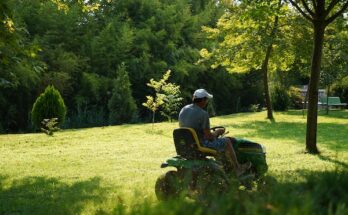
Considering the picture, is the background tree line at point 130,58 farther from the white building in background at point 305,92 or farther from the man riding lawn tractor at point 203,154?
the man riding lawn tractor at point 203,154

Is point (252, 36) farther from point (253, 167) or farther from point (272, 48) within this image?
point (253, 167)

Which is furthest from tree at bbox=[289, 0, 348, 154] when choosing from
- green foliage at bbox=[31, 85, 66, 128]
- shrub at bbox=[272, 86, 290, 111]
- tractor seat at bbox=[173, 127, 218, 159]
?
shrub at bbox=[272, 86, 290, 111]

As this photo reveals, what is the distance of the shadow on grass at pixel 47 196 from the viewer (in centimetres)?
683

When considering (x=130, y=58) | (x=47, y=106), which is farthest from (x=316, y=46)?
(x=130, y=58)

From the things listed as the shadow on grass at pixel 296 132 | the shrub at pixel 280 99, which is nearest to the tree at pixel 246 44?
the shadow on grass at pixel 296 132

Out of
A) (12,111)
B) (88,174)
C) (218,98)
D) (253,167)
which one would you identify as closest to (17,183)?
(88,174)

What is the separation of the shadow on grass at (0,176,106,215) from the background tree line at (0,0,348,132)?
12.8 m

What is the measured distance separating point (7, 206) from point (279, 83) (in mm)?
26469

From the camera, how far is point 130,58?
30.5 meters

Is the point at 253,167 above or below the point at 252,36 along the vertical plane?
below

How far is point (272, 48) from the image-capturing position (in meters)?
22.4

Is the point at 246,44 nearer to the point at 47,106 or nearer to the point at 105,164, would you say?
the point at 47,106

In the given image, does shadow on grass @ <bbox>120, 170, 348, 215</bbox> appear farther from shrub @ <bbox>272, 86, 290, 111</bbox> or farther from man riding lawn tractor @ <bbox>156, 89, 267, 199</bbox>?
shrub @ <bbox>272, 86, 290, 111</bbox>

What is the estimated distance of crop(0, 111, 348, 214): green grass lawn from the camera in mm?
7070
